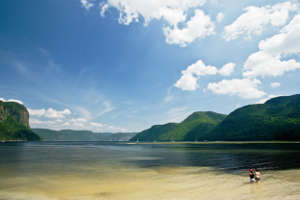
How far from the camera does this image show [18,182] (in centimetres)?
3716

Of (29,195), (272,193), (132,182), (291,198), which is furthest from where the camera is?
(132,182)

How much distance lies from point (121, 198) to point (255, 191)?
19093mm

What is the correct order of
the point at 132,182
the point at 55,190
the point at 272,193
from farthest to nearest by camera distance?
the point at 132,182 < the point at 55,190 < the point at 272,193

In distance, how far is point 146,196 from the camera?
2738 cm

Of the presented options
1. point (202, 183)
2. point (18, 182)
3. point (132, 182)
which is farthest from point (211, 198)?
point (18, 182)

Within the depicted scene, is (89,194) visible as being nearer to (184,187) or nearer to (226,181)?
(184,187)

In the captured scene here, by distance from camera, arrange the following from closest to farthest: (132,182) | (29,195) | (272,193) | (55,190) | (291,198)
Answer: (291,198) < (272,193) < (29,195) < (55,190) < (132,182)

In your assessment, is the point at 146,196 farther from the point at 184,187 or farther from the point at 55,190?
the point at 55,190

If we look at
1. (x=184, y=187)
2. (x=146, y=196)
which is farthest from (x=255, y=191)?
(x=146, y=196)

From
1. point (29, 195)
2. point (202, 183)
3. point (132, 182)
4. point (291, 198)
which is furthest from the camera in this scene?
point (132, 182)

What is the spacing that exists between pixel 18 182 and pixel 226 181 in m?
38.6

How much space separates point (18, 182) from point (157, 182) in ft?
86.4

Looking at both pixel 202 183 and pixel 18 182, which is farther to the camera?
pixel 18 182

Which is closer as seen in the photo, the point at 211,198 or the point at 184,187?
the point at 211,198
